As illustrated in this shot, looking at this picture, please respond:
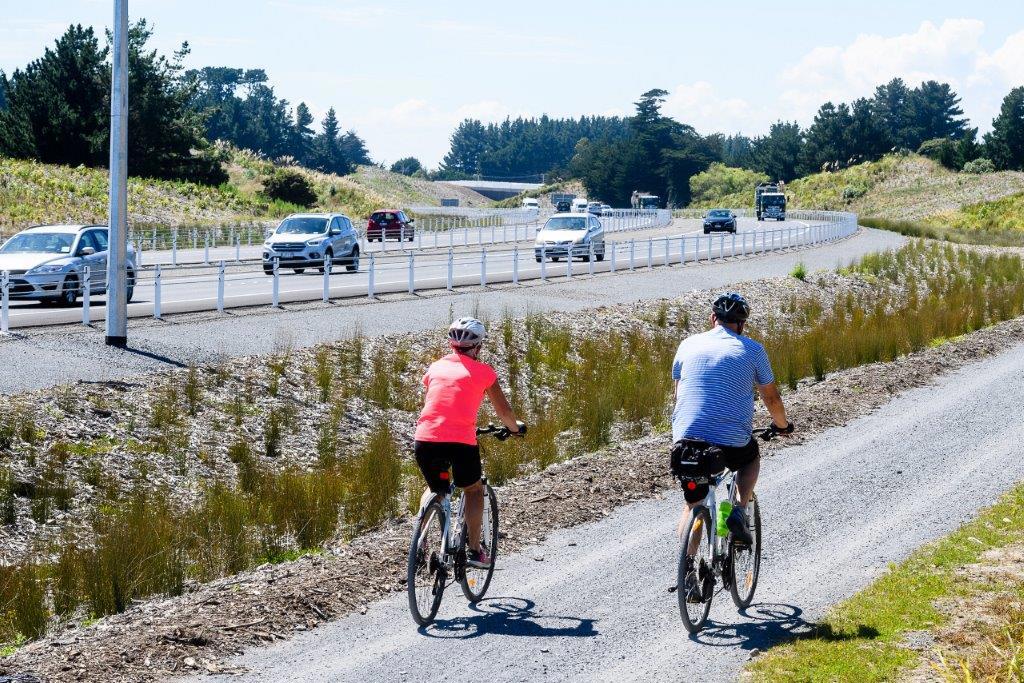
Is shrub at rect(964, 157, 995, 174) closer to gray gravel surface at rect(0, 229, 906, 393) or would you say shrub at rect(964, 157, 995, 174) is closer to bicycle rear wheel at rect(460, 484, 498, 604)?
gray gravel surface at rect(0, 229, 906, 393)

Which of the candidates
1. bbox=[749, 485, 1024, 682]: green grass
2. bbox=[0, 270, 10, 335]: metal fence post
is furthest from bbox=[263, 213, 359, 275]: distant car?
bbox=[749, 485, 1024, 682]: green grass

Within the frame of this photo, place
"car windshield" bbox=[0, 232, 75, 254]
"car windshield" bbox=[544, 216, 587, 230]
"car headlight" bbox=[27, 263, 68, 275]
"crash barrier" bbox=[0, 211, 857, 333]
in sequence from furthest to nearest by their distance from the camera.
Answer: "car windshield" bbox=[544, 216, 587, 230], "crash barrier" bbox=[0, 211, 857, 333], "car windshield" bbox=[0, 232, 75, 254], "car headlight" bbox=[27, 263, 68, 275]

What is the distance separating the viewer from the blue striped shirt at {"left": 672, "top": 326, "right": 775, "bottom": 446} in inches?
307

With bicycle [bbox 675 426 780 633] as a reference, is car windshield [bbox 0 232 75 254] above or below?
above

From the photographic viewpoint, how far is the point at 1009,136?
474ft

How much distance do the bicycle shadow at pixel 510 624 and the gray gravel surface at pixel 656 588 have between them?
13 millimetres

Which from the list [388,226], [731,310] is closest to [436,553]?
[731,310]

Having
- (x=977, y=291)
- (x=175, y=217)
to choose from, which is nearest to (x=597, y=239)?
(x=977, y=291)

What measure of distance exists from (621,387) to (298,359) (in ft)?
17.4

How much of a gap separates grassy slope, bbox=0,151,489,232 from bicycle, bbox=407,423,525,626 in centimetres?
4736

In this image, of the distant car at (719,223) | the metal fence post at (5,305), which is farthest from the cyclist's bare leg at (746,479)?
the distant car at (719,223)

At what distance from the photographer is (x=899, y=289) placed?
141ft

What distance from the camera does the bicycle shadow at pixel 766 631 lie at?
25.8ft

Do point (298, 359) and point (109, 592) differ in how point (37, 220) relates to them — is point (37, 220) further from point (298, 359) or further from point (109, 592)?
point (109, 592)
